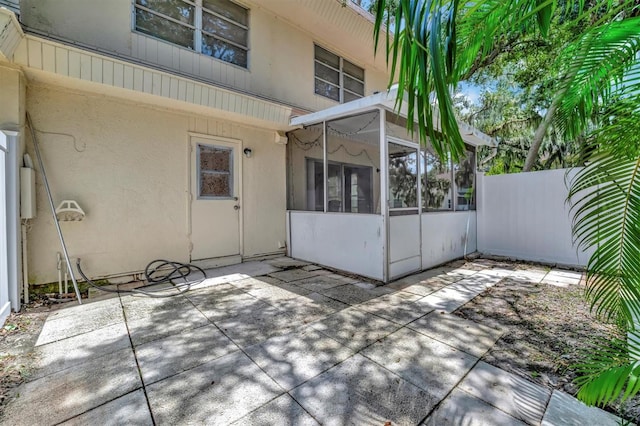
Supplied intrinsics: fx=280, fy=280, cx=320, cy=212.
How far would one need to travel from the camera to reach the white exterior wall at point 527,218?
5.50 meters

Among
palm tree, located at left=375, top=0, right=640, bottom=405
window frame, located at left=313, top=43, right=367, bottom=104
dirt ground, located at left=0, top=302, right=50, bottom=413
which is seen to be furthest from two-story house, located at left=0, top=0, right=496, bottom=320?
palm tree, located at left=375, top=0, right=640, bottom=405

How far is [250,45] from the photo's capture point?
5578mm

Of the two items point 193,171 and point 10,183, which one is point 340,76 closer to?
point 193,171

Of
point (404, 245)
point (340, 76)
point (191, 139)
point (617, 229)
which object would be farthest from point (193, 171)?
point (617, 229)

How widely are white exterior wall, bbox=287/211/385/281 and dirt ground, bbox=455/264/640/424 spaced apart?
Answer: 4.93ft

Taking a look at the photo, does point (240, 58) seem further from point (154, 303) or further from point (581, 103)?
point (581, 103)

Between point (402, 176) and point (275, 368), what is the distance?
361cm

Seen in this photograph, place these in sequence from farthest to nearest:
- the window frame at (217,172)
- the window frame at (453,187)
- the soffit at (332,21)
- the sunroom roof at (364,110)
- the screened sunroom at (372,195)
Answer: the soffit at (332,21), the window frame at (453,187), the window frame at (217,172), the screened sunroom at (372,195), the sunroom roof at (364,110)

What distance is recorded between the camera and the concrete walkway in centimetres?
171

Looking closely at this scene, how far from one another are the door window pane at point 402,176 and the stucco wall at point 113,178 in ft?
10.1

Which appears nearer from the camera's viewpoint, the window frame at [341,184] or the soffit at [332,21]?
the window frame at [341,184]

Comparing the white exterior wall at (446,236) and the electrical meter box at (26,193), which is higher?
the electrical meter box at (26,193)

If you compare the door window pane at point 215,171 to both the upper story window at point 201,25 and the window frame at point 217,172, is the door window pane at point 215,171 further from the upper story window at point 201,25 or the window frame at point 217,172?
the upper story window at point 201,25

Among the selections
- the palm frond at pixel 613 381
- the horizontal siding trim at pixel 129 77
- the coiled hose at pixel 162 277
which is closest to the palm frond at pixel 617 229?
the palm frond at pixel 613 381
